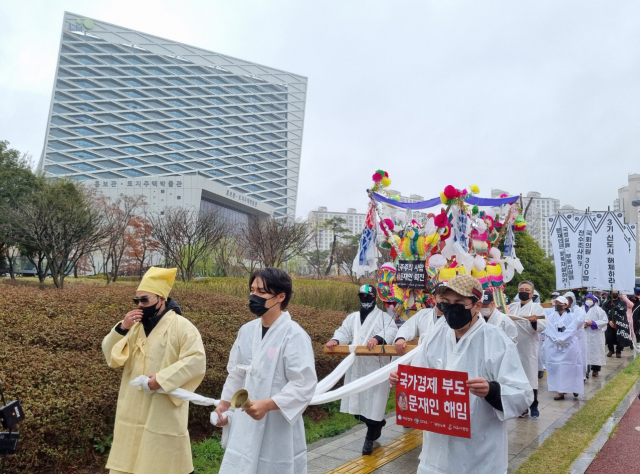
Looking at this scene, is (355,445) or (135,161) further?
(135,161)

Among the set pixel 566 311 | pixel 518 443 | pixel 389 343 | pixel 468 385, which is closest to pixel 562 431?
pixel 518 443

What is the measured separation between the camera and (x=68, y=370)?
4820mm

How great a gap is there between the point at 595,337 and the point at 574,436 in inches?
258

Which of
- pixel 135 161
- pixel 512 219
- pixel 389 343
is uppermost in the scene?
pixel 135 161

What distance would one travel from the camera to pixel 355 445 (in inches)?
228

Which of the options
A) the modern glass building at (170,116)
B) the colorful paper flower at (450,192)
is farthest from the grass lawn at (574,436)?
the modern glass building at (170,116)

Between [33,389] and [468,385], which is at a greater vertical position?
[468,385]

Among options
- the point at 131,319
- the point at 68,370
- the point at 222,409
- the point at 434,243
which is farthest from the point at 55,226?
the point at 222,409

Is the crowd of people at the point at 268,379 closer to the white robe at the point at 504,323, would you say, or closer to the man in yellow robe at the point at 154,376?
the man in yellow robe at the point at 154,376

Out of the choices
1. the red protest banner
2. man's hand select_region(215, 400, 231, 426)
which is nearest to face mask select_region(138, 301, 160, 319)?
man's hand select_region(215, 400, 231, 426)

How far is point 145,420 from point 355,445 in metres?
3.14

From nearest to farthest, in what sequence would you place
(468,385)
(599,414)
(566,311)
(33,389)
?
(468,385), (33,389), (599,414), (566,311)

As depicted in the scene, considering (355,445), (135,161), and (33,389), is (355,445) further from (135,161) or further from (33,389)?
(135,161)

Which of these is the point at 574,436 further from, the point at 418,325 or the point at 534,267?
the point at 534,267
